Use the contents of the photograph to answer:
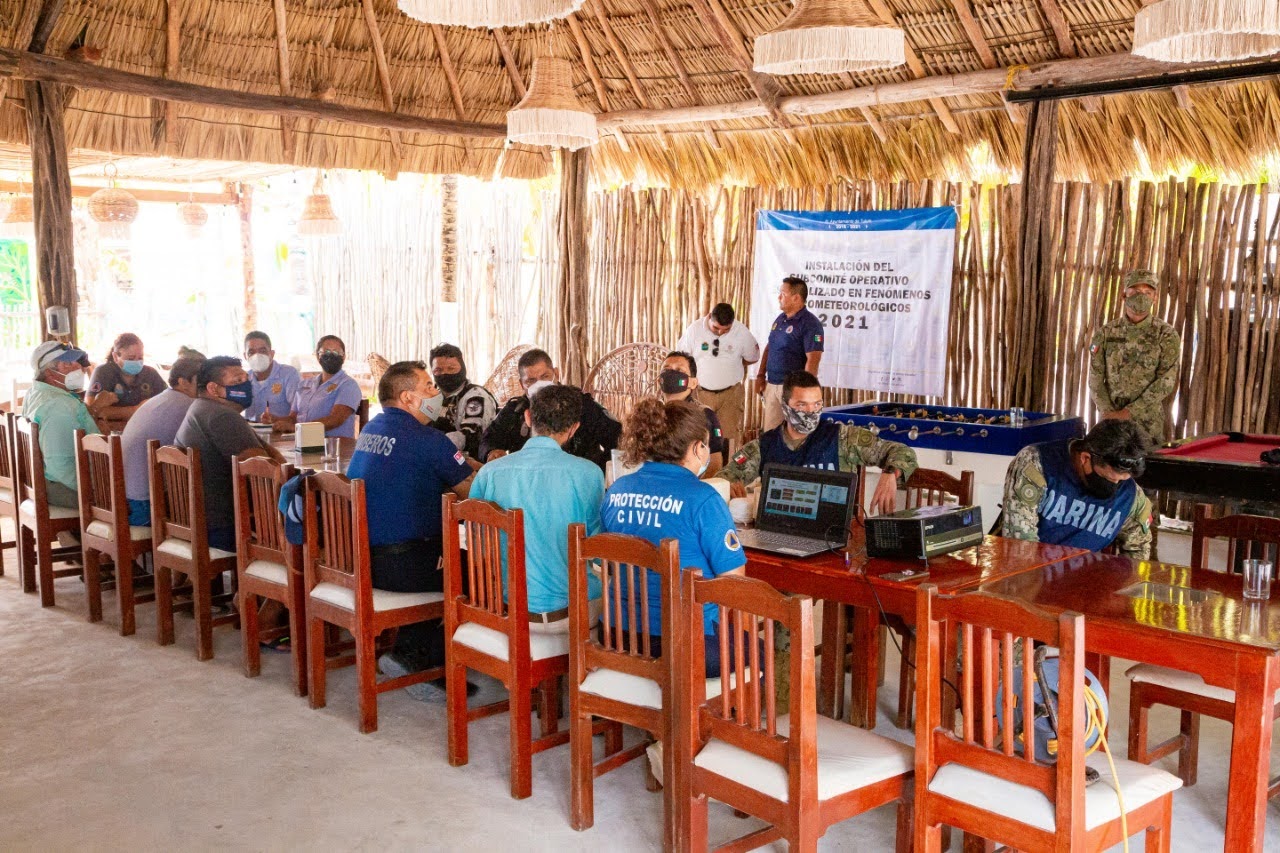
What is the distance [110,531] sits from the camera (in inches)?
216

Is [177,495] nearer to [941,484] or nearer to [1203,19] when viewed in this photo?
[941,484]

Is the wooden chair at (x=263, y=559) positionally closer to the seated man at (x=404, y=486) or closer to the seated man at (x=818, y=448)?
the seated man at (x=404, y=486)

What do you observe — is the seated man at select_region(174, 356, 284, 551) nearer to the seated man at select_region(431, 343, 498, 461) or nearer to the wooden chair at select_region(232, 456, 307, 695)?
the wooden chair at select_region(232, 456, 307, 695)

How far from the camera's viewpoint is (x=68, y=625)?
568cm

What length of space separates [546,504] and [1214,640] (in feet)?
6.59

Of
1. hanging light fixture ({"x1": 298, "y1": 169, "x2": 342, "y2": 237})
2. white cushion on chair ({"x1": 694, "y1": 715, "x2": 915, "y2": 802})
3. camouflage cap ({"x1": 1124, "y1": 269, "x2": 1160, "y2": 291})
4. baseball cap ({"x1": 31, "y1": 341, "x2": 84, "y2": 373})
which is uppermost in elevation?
hanging light fixture ({"x1": 298, "y1": 169, "x2": 342, "y2": 237})

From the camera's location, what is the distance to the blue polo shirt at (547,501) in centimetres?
385

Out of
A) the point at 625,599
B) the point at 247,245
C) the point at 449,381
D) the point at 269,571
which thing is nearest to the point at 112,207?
Result: the point at 449,381

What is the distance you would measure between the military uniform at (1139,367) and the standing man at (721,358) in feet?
8.23

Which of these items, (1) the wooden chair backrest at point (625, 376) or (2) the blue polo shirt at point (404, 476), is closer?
(2) the blue polo shirt at point (404, 476)

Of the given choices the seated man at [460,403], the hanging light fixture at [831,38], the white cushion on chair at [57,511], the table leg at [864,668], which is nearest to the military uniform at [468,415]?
the seated man at [460,403]

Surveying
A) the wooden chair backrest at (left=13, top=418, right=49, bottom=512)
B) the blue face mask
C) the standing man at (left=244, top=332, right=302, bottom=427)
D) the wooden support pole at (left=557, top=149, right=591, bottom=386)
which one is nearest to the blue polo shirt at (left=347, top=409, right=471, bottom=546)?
the blue face mask

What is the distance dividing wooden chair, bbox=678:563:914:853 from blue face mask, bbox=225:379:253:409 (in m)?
3.34

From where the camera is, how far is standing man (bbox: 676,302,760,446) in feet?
28.6
